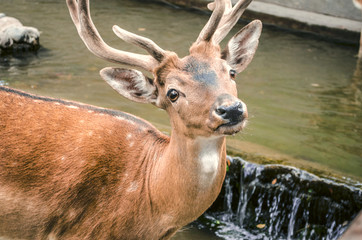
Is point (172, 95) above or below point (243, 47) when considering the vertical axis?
below

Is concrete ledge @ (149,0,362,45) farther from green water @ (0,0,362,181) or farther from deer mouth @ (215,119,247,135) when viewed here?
deer mouth @ (215,119,247,135)

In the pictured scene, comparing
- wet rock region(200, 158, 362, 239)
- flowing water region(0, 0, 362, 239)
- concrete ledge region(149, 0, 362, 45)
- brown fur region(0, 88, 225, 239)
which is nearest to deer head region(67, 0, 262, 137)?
brown fur region(0, 88, 225, 239)

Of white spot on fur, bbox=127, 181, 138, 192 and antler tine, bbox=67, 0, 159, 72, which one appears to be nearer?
antler tine, bbox=67, 0, 159, 72

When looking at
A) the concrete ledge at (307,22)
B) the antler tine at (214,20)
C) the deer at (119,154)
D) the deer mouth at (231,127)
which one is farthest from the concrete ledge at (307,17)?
the deer mouth at (231,127)

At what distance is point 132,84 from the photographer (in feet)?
11.2

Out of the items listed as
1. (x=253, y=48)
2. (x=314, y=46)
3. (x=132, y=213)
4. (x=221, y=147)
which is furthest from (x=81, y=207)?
(x=314, y=46)

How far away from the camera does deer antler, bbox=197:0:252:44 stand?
3287 millimetres

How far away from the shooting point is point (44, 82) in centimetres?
688

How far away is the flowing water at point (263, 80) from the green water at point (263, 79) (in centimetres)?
1

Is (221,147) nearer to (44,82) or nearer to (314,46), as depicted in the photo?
(44,82)

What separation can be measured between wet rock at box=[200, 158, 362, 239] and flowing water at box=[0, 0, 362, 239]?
0.09m

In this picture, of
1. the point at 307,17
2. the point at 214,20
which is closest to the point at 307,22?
the point at 307,17

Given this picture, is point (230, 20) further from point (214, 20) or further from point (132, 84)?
point (132, 84)

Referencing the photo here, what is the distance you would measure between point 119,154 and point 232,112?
1071 millimetres
